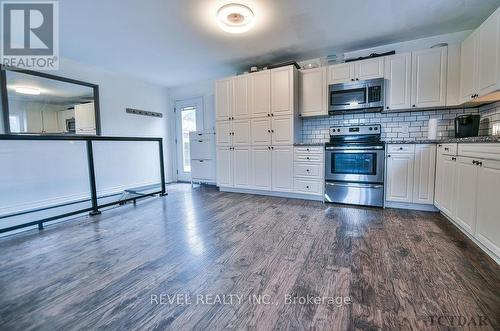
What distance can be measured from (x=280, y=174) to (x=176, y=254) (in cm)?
231

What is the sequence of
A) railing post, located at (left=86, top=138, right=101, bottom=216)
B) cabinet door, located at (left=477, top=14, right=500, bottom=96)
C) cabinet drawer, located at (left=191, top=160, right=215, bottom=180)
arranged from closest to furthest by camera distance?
cabinet door, located at (left=477, top=14, right=500, bottom=96) → railing post, located at (left=86, top=138, right=101, bottom=216) → cabinet drawer, located at (left=191, top=160, right=215, bottom=180)

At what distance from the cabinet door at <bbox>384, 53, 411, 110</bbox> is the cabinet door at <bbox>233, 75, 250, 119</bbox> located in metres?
2.17

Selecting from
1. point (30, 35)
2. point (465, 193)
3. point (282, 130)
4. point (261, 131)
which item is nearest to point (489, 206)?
point (465, 193)

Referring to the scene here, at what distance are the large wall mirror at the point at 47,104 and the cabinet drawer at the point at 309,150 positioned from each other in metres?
3.69

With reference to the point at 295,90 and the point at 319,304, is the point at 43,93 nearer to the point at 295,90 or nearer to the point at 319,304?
the point at 295,90

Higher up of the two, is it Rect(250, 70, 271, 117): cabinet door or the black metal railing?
Rect(250, 70, 271, 117): cabinet door

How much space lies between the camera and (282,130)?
3.66 meters

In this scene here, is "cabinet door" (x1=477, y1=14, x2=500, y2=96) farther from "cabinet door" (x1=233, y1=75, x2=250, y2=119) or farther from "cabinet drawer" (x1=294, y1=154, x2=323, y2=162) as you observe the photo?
"cabinet door" (x1=233, y1=75, x2=250, y2=119)

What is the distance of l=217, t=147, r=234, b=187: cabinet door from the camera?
4.21 metres

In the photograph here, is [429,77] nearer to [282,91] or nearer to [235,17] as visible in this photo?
[282,91]

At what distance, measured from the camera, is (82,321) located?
1.13 m

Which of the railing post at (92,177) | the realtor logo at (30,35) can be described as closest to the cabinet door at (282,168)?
the railing post at (92,177)

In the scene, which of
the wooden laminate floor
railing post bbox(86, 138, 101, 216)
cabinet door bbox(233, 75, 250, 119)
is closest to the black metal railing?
railing post bbox(86, 138, 101, 216)

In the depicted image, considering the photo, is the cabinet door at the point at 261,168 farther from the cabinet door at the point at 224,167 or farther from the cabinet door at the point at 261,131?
the cabinet door at the point at 224,167
